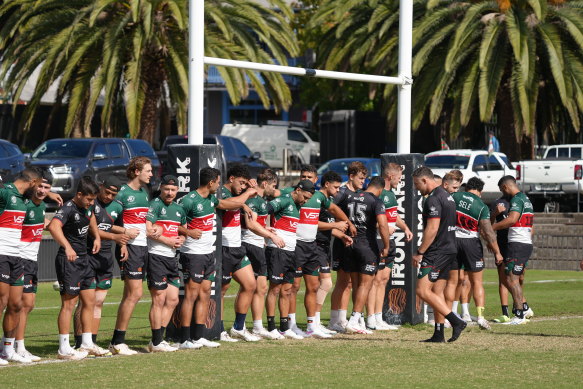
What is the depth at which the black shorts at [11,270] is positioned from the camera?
434 inches

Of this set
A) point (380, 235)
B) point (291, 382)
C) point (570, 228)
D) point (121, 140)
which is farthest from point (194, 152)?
point (570, 228)

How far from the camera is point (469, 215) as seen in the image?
1489 cm

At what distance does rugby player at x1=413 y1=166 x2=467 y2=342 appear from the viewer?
12.9m

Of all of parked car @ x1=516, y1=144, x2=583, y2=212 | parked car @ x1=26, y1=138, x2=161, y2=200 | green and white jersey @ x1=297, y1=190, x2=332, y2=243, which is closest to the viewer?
green and white jersey @ x1=297, y1=190, x2=332, y2=243

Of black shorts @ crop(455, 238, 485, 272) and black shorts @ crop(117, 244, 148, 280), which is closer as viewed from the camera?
black shorts @ crop(117, 244, 148, 280)

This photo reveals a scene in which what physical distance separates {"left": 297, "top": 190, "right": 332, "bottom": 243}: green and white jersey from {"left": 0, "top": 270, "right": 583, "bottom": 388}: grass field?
138 centimetres

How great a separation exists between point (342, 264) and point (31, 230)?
15.3ft

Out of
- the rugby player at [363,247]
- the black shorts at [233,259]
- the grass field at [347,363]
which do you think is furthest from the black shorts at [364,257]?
the black shorts at [233,259]

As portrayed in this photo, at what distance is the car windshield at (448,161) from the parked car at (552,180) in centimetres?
167

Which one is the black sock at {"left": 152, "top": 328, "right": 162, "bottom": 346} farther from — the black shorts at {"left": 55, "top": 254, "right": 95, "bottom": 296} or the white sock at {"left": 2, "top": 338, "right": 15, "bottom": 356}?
the white sock at {"left": 2, "top": 338, "right": 15, "bottom": 356}

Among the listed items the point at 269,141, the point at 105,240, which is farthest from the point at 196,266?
the point at 269,141

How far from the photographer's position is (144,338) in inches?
540

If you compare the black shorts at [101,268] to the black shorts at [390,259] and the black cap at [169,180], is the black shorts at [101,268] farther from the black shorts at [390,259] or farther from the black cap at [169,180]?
the black shorts at [390,259]

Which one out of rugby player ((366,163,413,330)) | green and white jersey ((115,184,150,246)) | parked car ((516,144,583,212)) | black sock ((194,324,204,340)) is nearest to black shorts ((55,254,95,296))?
green and white jersey ((115,184,150,246))
